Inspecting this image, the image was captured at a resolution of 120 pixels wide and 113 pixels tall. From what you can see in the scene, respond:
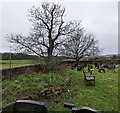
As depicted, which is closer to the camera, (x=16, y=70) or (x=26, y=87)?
(x=26, y=87)

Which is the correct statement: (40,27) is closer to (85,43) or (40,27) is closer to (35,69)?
(35,69)

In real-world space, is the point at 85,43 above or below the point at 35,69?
above

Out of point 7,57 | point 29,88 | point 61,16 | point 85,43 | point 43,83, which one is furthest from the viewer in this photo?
point 85,43

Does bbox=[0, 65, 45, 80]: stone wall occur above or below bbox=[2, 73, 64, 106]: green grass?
above

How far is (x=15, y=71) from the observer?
1212 centimetres

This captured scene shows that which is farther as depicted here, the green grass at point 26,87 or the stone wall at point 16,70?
the stone wall at point 16,70

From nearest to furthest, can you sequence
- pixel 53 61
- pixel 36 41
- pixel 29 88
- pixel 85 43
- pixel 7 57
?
pixel 29 88, pixel 53 61, pixel 7 57, pixel 36 41, pixel 85 43

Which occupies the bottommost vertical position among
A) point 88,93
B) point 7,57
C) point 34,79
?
point 88,93

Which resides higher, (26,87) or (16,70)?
(16,70)

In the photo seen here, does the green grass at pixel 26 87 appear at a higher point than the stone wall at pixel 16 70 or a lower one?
lower

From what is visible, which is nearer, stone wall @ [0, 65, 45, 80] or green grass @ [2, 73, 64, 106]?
green grass @ [2, 73, 64, 106]

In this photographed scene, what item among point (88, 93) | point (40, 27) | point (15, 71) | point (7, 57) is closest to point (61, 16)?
point (40, 27)

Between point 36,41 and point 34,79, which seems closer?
point 34,79

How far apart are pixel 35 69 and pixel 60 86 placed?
17.3 ft
